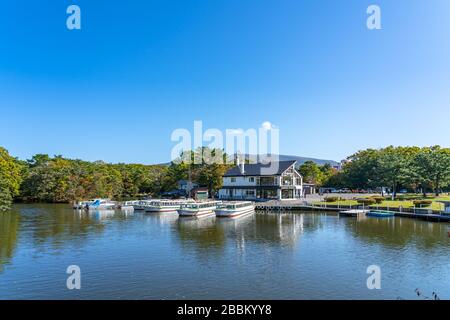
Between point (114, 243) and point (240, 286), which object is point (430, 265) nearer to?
point (240, 286)

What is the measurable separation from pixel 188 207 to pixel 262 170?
22.6 m

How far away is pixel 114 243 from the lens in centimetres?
3139

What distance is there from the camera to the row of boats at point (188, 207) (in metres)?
51.1

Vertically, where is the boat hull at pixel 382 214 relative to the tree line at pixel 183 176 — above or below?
Answer: below

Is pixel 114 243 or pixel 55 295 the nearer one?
pixel 55 295

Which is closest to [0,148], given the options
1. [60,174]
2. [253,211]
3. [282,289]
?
[60,174]

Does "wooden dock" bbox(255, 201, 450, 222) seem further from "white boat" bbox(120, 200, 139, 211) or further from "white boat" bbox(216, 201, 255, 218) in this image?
"white boat" bbox(120, 200, 139, 211)

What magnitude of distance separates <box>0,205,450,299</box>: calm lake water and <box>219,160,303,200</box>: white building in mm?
27202

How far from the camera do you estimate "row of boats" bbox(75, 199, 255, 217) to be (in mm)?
51094

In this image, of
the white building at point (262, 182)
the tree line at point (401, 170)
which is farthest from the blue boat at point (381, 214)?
the white building at point (262, 182)

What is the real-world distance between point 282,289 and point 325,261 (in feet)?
23.0
